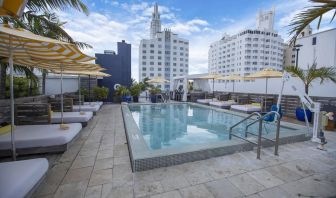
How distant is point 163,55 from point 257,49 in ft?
134

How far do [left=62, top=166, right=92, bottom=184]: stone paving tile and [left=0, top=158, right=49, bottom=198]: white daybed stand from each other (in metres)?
0.40

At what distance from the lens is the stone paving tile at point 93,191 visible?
2.24 meters

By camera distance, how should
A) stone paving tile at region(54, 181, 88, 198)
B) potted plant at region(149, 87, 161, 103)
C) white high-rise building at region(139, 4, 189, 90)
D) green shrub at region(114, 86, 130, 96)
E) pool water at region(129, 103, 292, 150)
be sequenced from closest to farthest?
stone paving tile at region(54, 181, 88, 198) → pool water at region(129, 103, 292, 150) → green shrub at region(114, 86, 130, 96) → potted plant at region(149, 87, 161, 103) → white high-rise building at region(139, 4, 189, 90)

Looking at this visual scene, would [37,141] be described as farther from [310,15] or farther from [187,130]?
[310,15]

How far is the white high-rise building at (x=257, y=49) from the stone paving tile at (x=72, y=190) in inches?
2818

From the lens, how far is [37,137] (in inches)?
133

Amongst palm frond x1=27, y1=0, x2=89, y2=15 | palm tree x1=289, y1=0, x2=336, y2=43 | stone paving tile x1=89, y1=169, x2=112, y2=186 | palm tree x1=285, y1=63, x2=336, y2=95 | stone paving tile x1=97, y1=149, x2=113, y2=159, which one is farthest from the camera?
palm tree x1=285, y1=63, x2=336, y2=95

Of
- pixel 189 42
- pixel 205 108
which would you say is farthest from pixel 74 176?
pixel 189 42

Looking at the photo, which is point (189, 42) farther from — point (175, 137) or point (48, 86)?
point (175, 137)

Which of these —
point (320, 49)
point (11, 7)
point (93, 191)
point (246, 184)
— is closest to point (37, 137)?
point (93, 191)

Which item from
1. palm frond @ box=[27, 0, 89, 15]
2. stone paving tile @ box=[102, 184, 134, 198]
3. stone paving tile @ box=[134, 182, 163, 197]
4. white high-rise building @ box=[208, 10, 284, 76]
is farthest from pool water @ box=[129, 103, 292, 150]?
white high-rise building @ box=[208, 10, 284, 76]

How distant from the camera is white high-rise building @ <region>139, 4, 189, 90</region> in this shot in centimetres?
6456

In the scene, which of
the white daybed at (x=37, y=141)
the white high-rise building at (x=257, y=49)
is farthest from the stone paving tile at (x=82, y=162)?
the white high-rise building at (x=257, y=49)

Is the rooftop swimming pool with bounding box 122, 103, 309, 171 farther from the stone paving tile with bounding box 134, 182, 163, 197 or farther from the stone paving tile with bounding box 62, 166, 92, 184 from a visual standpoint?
the stone paving tile with bounding box 62, 166, 92, 184
